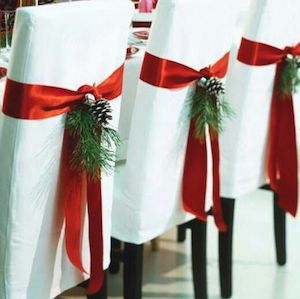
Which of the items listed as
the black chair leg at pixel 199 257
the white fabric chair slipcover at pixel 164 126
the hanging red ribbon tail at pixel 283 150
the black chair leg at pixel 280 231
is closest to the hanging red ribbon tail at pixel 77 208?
the white fabric chair slipcover at pixel 164 126

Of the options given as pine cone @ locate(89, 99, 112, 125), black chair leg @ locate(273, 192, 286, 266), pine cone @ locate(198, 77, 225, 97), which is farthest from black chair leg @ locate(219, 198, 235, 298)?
pine cone @ locate(89, 99, 112, 125)

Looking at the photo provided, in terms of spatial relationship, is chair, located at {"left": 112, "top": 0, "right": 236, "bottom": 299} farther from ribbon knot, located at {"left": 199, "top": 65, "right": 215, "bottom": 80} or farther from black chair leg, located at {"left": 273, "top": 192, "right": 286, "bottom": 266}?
black chair leg, located at {"left": 273, "top": 192, "right": 286, "bottom": 266}

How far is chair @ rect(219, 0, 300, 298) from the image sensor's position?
176 cm

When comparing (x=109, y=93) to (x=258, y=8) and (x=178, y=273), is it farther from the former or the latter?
(x=178, y=273)

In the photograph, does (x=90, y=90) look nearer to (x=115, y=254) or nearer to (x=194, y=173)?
(x=194, y=173)

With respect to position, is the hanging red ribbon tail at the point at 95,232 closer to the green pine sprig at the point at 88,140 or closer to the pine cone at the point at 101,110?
the green pine sprig at the point at 88,140

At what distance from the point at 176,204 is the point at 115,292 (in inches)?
21.4

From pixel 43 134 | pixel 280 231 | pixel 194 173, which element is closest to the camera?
pixel 43 134

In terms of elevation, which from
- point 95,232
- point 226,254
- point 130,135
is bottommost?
point 226,254

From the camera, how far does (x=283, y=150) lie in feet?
6.46

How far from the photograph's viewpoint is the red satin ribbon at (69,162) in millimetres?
1198

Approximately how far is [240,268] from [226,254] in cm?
25

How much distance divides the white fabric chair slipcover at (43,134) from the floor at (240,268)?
29.6 inches

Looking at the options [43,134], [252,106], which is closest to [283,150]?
[252,106]
